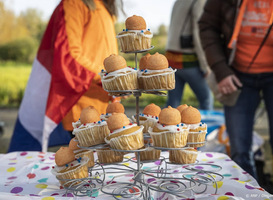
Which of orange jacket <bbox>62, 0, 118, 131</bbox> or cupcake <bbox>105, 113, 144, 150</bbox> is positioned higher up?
orange jacket <bbox>62, 0, 118, 131</bbox>

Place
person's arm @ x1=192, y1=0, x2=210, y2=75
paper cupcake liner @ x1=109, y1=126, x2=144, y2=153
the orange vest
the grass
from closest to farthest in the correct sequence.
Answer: paper cupcake liner @ x1=109, y1=126, x2=144, y2=153 < the orange vest < person's arm @ x1=192, y1=0, x2=210, y2=75 < the grass

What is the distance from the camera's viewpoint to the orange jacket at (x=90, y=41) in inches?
81.6

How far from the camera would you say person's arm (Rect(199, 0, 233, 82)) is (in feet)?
7.16

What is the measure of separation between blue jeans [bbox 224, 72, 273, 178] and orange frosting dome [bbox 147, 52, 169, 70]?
100 cm

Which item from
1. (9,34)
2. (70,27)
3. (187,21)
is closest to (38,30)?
(9,34)

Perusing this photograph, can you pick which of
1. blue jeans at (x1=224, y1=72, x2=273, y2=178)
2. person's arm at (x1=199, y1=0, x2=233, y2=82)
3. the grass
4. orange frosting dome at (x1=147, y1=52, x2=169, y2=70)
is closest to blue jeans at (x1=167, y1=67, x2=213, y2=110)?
person's arm at (x1=199, y1=0, x2=233, y2=82)

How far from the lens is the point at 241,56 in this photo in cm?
213

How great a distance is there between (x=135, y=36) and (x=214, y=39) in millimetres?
1090

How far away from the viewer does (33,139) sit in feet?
7.94

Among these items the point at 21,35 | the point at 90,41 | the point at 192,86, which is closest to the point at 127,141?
the point at 90,41

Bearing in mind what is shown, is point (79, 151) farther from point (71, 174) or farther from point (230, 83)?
point (230, 83)

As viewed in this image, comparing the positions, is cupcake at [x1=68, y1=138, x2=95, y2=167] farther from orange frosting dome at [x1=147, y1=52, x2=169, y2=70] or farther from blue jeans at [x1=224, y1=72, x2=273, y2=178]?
blue jeans at [x1=224, y1=72, x2=273, y2=178]

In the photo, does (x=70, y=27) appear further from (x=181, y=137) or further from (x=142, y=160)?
(x=181, y=137)

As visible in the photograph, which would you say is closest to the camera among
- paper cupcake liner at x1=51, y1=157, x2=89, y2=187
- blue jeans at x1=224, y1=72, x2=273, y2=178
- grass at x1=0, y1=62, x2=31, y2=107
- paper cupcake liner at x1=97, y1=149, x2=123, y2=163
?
paper cupcake liner at x1=51, y1=157, x2=89, y2=187
